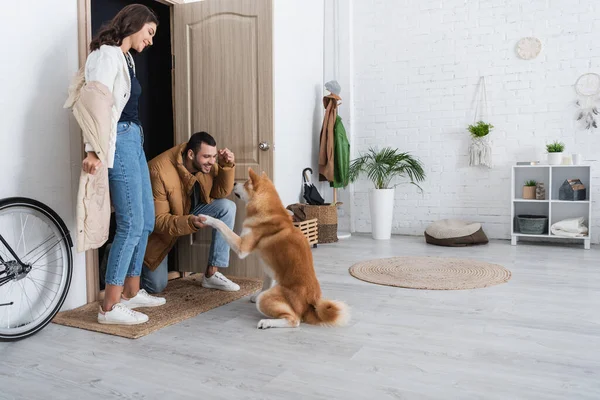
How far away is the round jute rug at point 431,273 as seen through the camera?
10.4 ft

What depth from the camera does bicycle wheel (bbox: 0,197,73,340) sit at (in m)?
2.23

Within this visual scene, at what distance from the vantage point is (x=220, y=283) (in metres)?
3.08

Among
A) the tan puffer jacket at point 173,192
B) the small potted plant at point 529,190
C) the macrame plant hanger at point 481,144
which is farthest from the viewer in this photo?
the macrame plant hanger at point 481,144

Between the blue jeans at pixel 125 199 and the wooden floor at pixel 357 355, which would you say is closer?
the wooden floor at pixel 357 355

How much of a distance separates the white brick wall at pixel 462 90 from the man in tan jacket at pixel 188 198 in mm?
2855

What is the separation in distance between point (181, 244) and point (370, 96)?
3027 mm

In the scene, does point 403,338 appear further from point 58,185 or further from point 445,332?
point 58,185

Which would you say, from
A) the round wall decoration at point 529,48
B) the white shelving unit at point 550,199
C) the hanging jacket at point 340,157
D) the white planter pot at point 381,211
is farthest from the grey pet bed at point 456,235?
the round wall decoration at point 529,48

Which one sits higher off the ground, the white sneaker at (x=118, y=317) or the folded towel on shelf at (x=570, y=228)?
the folded towel on shelf at (x=570, y=228)

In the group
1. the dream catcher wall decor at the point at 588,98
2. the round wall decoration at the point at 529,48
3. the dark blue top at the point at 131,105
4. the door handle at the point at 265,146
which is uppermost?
the round wall decoration at the point at 529,48

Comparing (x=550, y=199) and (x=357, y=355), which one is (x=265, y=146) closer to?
(x=357, y=355)

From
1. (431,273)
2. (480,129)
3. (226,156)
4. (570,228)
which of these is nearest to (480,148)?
(480,129)

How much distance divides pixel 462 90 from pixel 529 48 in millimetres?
697

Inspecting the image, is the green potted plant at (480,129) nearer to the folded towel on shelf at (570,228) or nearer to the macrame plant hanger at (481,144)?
the macrame plant hanger at (481,144)
